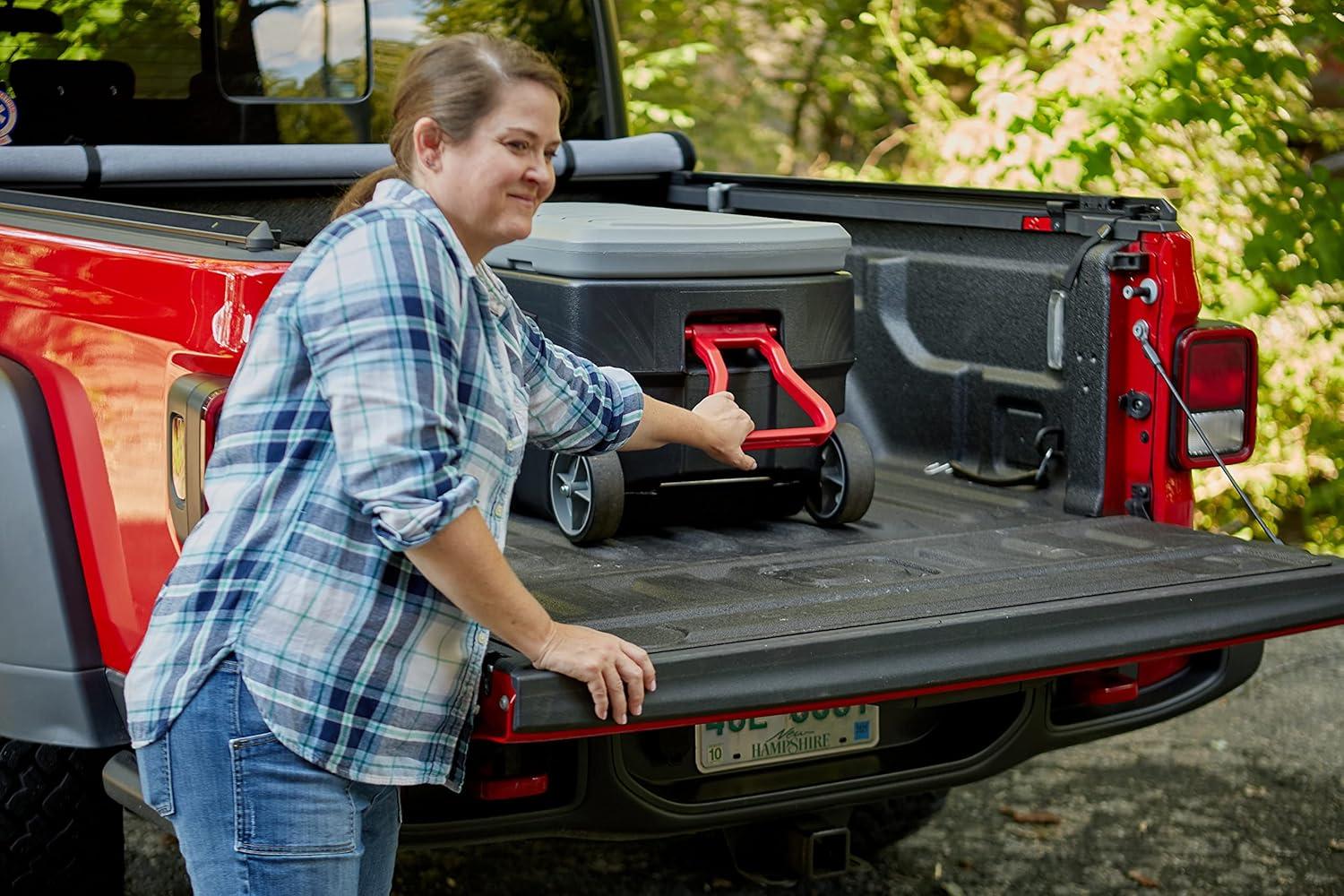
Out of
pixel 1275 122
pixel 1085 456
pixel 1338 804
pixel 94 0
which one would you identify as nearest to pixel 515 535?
pixel 1085 456

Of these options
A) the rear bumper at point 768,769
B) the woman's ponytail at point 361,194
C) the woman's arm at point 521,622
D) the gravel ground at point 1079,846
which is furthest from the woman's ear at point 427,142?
the gravel ground at point 1079,846

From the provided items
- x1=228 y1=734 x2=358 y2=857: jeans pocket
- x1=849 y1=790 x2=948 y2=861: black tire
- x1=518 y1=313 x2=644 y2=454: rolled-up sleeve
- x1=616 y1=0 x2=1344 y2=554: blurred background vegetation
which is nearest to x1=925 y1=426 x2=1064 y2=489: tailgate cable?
x1=849 y1=790 x2=948 y2=861: black tire

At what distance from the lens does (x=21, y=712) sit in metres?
2.63

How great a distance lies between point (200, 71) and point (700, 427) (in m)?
1.80

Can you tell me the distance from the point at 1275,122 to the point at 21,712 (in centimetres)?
539

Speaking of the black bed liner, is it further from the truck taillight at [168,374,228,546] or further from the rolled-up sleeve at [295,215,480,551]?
the truck taillight at [168,374,228,546]

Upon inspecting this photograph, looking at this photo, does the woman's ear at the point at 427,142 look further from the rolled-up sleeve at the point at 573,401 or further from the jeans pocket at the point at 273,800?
the jeans pocket at the point at 273,800

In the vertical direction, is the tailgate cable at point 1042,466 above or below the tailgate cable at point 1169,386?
below

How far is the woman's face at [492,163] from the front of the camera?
6.60 feet

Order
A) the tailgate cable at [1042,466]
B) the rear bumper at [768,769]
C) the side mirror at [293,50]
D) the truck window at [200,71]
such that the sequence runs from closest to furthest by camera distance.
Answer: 1. the rear bumper at [768,769]
2. the tailgate cable at [1042,466]
3. the truck window at [200,71]
4. the side mirror at [293,50]

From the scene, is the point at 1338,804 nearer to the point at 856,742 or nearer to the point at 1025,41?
the point at 856,742

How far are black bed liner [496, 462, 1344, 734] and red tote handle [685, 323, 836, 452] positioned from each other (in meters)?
0.20

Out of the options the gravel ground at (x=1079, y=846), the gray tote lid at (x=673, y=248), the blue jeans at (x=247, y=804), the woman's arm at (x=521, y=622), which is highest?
the gray tote lid at (x=673, y=248)

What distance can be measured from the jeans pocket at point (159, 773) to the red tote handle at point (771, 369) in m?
1.33
